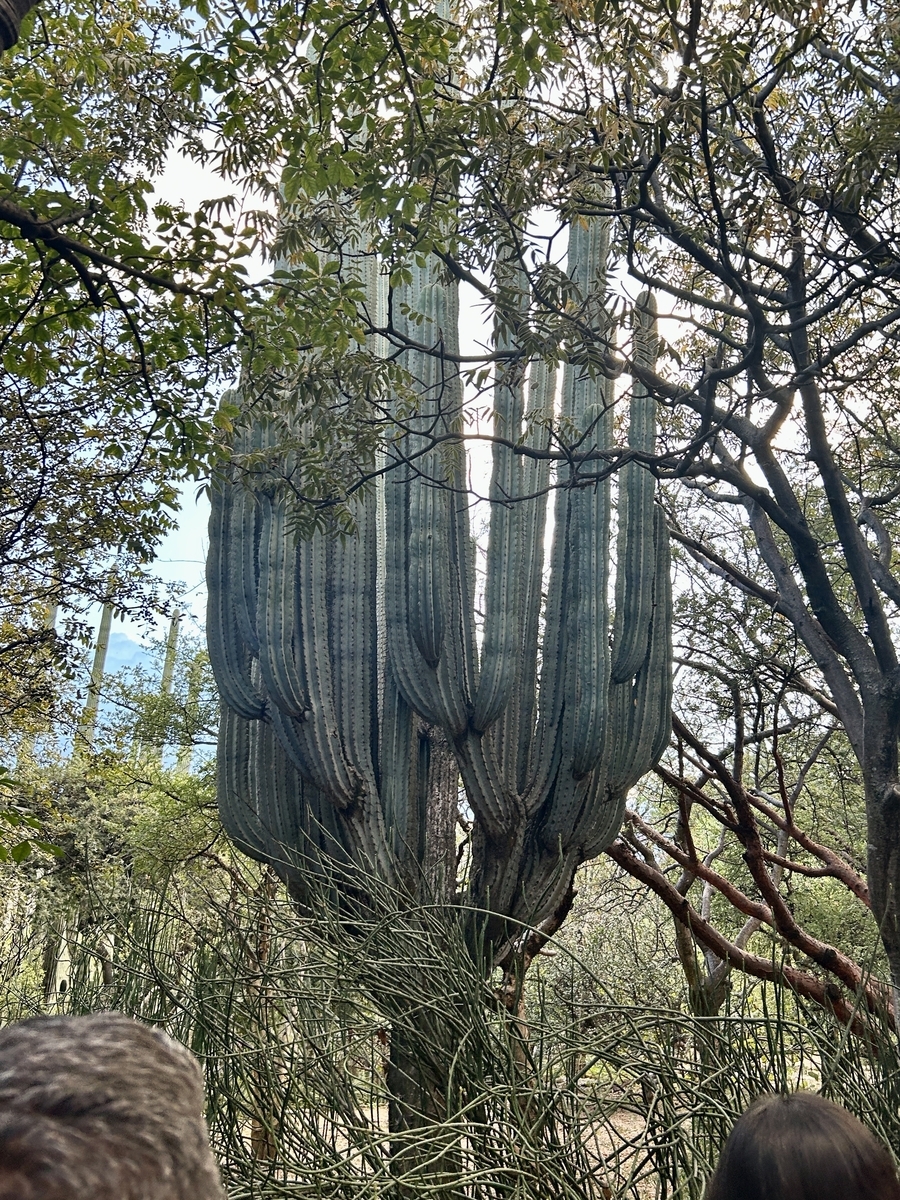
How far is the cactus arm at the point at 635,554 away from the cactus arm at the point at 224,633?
6.93ft

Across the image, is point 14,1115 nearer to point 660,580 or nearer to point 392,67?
point 392,67

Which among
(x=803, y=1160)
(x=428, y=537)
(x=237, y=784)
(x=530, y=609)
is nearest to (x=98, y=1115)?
(x=803, y=1160)

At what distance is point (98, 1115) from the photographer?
0.48 meters

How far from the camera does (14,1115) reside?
470 millimetres

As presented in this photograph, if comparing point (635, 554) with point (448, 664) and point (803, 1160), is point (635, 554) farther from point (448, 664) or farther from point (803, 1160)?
point (803, 1160)

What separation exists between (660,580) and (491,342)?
9.21 feet

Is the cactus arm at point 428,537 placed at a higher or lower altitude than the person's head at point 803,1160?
higher

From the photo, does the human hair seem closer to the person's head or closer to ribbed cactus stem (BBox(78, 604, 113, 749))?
the person's head

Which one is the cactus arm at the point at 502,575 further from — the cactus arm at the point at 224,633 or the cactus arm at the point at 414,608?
the cactus arm at the point at 224,633

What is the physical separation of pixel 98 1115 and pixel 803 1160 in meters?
0.66

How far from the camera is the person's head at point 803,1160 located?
2.84ft

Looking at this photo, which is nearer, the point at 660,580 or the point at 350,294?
the point at 350,294

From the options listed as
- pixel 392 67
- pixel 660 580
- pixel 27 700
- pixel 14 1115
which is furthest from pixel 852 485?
pixel 14 1115

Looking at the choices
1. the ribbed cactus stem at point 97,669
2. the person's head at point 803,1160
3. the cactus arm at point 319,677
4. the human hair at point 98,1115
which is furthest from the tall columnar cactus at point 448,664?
the human hair at point 98,1115
